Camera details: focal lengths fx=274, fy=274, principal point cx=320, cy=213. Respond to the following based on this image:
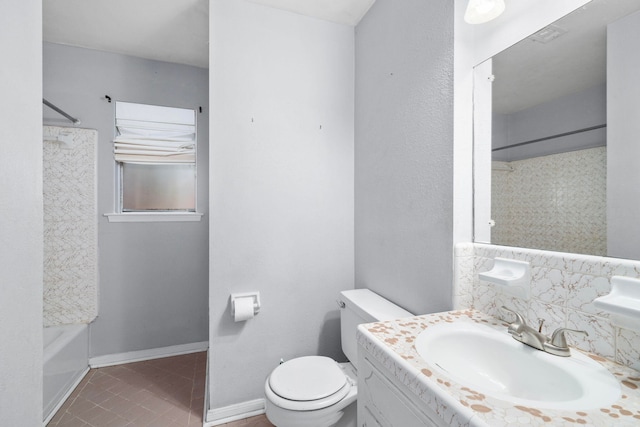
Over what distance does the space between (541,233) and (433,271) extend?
445mm

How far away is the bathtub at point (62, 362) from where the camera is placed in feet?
5.71

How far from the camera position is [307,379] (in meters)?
1.42

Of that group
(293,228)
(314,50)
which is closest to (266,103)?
(314,50)

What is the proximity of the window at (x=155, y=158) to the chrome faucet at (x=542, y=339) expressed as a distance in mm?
2562

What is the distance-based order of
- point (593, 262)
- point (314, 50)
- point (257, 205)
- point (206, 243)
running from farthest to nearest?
point (206, 243), point (314, 50), point (257, 205), point (593, 262)

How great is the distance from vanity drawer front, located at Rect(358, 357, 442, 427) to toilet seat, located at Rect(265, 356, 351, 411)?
38 centimetres

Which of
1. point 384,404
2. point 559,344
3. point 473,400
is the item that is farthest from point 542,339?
point 384,404

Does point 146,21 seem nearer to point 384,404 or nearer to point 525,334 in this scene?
point 384,404

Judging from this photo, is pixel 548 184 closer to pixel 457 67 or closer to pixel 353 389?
pixel 457 67

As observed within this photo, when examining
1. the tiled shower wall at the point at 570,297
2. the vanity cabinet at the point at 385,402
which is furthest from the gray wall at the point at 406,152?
the vanity cabinet at the point at 385,402

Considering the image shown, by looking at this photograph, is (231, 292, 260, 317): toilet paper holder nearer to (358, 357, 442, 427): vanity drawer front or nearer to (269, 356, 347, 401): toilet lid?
(269, 356, 347, 401): toilet lid

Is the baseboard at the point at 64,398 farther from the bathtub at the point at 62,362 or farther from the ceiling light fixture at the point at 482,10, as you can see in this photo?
the ceiling light fixture at the point at 482,10

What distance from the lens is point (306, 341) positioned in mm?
1907

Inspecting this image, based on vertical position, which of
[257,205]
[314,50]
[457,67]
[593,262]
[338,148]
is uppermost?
[314,50]
